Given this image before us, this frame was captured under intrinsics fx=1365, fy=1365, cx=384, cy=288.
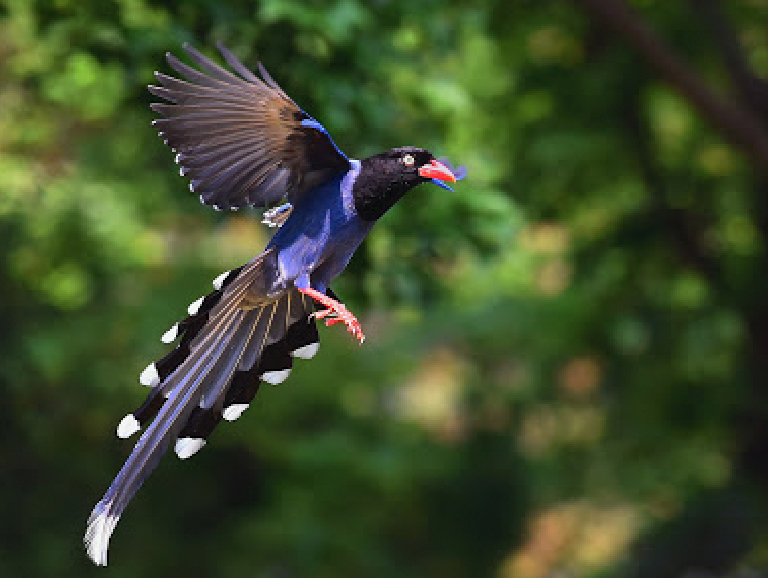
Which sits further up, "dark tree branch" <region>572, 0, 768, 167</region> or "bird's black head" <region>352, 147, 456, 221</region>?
"dark tree branch" <region>572, 0, 768, 167</region>

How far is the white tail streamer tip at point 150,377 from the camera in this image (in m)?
2.34

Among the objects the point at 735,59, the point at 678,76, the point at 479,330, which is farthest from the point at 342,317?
the point at 479,330

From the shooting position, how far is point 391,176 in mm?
2271

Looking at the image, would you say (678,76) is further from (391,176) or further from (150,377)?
(150,377)

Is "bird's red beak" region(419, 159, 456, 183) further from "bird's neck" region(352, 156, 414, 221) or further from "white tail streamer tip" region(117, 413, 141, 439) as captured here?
"white tail streamer tip" region(117, 413, 141, 439)

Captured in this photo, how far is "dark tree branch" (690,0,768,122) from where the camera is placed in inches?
364

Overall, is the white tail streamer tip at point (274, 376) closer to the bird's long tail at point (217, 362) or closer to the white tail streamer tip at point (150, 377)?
the bird's long tail at point (217, 362)

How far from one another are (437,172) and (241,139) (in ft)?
1.36

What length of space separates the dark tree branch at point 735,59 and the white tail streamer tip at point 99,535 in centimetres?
780

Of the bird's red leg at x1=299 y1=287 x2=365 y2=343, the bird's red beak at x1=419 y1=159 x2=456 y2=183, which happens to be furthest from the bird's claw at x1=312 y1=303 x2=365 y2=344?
the bird's red beak at x1=419 y1=159 x2=456 y2=183

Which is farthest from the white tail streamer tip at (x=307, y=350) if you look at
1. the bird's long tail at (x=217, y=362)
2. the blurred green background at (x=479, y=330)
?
the blurred green background at (x=479, y=330)

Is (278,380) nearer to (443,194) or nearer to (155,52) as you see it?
(155,52)

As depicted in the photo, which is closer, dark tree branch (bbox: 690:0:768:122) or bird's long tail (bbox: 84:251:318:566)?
bird's long tail (bbox: 84:251:318:566)

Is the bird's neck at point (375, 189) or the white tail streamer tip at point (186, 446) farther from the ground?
the bird's neck at point (375, 189)
